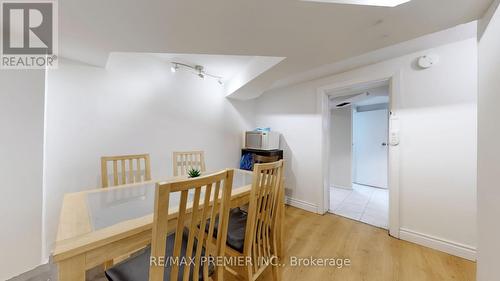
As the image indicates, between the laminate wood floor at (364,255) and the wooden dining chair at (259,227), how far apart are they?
33 centimetres

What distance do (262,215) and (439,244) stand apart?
2041 millimetres

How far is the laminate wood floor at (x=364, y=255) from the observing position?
153 cm

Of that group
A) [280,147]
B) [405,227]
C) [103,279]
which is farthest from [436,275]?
[103,279]

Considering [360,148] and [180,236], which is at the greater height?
[360,148]

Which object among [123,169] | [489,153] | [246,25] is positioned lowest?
[123,169]

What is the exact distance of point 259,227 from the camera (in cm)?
125

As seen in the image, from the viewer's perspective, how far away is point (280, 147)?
338cm

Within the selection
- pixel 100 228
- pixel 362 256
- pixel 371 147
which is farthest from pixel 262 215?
pixel 371 147

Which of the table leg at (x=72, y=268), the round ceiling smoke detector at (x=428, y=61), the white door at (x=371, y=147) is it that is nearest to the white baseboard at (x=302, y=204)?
the round ceiling smoke detector at (x=428, y=61)

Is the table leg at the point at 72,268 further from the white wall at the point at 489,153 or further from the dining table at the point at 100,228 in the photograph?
the white wall at the point at 489,153

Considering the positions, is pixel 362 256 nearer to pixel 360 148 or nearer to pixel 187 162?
pixel 187 162

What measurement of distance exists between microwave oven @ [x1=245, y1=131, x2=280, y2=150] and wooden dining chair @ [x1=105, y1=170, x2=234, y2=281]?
2128 millimetres

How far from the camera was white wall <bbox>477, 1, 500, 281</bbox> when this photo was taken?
37.5 inches

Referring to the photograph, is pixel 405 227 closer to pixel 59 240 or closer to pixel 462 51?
pixel 462 51
